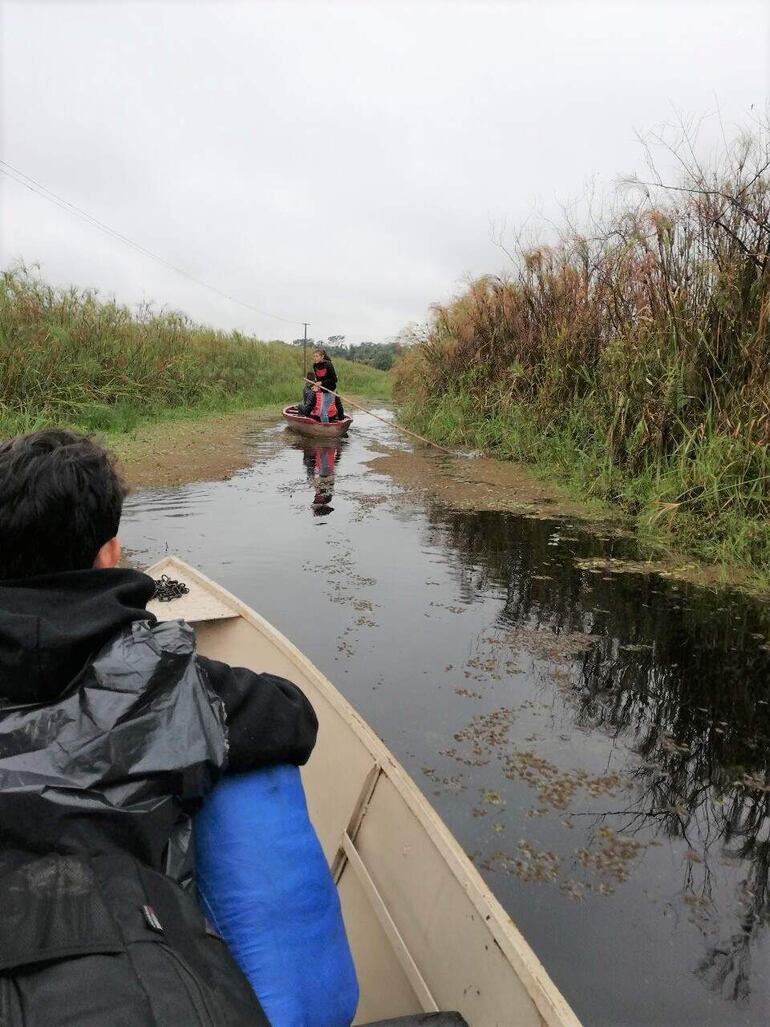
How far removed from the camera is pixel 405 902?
71.7 inches

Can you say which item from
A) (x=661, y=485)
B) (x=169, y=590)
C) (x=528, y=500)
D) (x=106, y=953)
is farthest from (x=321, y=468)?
(x=106, y=953)

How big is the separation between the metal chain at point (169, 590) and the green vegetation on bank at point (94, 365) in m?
6.86

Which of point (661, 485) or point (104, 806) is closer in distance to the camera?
point (104, 806)

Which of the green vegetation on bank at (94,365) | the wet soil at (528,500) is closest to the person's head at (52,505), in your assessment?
the wet soil at (528,500)

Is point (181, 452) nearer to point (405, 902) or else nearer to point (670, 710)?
point (670, 710)

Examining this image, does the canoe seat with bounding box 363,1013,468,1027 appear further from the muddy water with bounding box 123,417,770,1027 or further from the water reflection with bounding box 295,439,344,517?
the water reflection with bounding box 295,439,344,517

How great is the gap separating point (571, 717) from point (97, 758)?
2.81m

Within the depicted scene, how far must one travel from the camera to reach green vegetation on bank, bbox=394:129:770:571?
5.80m

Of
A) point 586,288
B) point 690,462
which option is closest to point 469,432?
point 586,288

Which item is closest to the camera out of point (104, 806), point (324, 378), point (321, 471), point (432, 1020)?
point (104, 806)

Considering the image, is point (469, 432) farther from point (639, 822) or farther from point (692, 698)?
point (639, 822)

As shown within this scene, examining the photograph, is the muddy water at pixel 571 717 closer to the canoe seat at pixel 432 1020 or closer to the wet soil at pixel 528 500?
the wet soil at pixel 528 500

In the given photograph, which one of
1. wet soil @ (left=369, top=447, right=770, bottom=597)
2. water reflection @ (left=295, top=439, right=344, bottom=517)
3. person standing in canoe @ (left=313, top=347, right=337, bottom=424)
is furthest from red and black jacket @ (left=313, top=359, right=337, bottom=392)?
wet soil @ (left=369, top=447, right=770, bottom=597)

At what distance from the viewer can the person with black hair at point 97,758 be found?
87 cm
